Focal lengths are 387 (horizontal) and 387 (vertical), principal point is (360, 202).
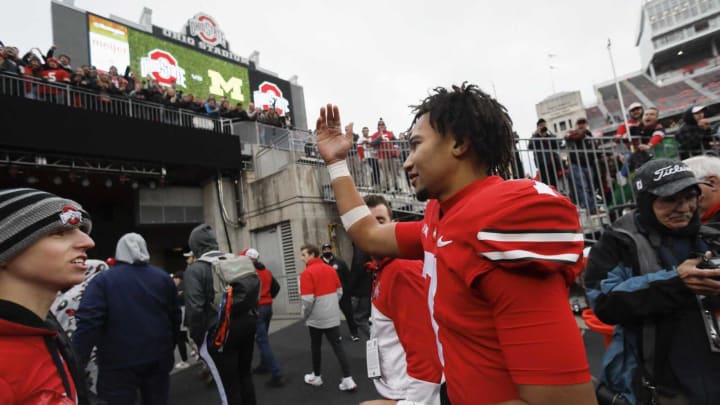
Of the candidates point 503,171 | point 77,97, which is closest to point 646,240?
point 503,171

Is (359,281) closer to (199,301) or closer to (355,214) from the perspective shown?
(199,301)

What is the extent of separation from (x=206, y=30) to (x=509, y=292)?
26.8 metres

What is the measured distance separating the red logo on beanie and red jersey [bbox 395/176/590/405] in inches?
58.9

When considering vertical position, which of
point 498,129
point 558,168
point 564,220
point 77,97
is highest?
point 77,97

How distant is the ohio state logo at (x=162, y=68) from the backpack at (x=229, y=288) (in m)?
17.2

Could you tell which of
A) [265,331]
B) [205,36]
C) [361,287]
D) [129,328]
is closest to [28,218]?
[129,328]

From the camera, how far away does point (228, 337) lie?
388 centimetres

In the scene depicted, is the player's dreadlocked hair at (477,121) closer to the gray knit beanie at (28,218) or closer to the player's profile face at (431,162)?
the player's profile face at (431,162)

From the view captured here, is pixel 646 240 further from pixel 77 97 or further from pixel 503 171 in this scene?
pixel 77 97

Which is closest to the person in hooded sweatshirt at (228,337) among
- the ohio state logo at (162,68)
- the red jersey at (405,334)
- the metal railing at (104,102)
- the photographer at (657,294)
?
the red jersey at (405,334)

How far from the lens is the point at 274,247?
12.9 metres

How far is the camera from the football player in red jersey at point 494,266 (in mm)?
890

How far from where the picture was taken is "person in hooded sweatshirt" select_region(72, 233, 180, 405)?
3.29 meters

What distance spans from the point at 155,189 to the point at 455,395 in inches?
559
